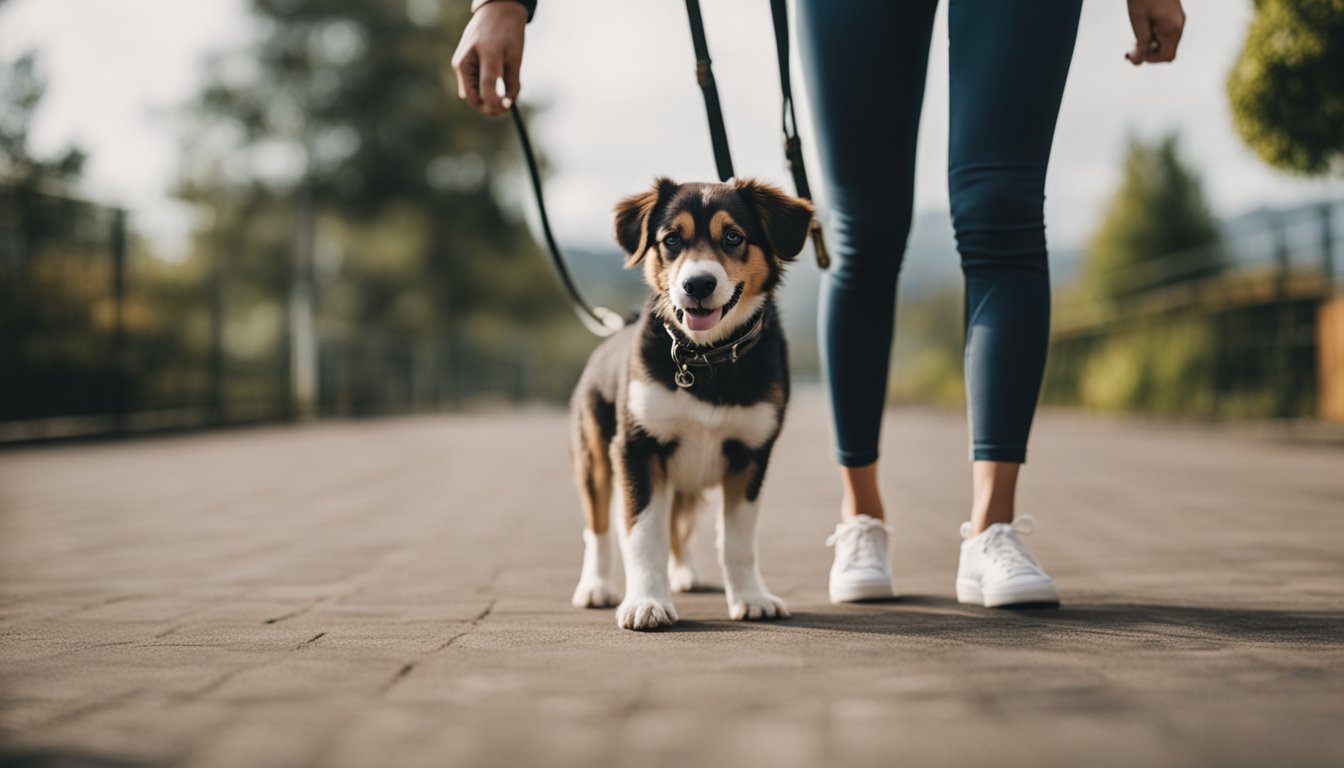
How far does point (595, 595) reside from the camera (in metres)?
3.30

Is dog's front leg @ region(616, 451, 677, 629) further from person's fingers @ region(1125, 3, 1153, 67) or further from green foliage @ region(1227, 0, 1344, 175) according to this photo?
green foliage @ region(1227, 0, 1344, 175)

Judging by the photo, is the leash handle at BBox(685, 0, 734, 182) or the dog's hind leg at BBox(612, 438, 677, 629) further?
the leash handle at BBox(685, 0, 734, 182)

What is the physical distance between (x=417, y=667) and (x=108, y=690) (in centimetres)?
52

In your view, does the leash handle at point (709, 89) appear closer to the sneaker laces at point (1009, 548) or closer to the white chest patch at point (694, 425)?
the white chest patch at point (694, 425)

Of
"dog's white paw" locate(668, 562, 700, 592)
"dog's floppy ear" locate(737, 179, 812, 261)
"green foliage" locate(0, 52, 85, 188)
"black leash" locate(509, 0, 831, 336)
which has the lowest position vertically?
"dog's white paw" locate(668, 562, 700, 592)

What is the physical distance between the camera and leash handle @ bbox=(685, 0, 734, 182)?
3.52 m

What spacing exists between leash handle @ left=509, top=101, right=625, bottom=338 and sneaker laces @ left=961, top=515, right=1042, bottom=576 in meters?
1.25

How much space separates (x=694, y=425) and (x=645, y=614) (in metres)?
0.49

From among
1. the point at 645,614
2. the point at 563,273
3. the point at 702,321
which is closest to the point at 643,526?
the point at 645,614

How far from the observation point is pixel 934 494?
22.2 feet

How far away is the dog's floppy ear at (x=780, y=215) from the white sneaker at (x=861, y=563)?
731mm

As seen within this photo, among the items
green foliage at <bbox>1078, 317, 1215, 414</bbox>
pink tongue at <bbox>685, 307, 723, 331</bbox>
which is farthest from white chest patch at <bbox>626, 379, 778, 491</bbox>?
green foliage at <bbox>1078, 317, 1215, 414</bbox>

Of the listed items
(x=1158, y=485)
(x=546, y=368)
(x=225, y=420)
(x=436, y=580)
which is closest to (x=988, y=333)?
(x=436, y=580)

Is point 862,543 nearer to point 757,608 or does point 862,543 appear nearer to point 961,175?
point 757,608
